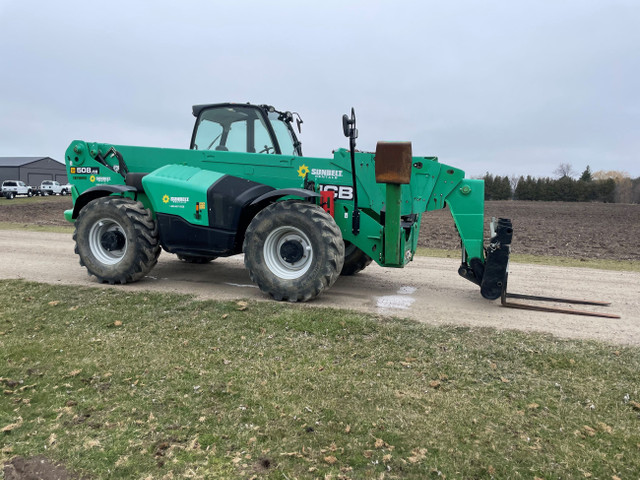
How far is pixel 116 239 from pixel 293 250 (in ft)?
9.70

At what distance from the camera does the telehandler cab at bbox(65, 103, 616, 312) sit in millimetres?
6320

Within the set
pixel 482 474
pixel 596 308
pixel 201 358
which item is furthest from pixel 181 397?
pixel 596 308

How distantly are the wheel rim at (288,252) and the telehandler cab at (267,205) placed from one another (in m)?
0.02

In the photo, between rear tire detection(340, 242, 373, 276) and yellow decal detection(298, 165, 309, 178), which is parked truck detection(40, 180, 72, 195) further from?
yellow decal detection(298, 165, 309, 178)

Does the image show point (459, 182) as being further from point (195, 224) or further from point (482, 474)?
point (482, 474)

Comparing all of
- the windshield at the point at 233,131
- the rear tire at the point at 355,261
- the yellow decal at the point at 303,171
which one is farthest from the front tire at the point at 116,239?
the rear tire at the point at 355,261

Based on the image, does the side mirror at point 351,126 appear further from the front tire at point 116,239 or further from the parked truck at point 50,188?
the parked truck at point 50,188

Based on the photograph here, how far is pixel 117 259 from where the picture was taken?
295 inches

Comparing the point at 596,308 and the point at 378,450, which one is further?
the point at 596,308

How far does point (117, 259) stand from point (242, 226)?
2.23 metres

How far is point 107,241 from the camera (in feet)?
23.9

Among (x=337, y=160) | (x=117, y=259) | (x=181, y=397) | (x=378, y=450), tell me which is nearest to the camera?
(x=378, y=450)

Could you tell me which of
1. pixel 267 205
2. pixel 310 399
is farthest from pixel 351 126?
pixel 310 399

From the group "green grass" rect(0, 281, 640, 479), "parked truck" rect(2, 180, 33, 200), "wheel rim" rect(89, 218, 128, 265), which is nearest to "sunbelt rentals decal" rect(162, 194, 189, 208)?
"wheel rim" rect(89, 218, 128, 265)
